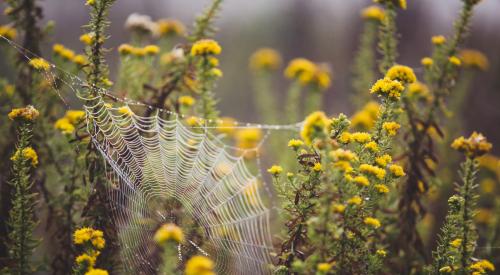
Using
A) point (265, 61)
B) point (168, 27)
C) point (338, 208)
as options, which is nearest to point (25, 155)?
point (338, 208)

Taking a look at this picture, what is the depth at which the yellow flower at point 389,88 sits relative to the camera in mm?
2314

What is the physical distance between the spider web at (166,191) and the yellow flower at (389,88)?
682mm

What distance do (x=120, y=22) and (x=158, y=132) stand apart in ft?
27.6

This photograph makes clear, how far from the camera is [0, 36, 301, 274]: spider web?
109 inches

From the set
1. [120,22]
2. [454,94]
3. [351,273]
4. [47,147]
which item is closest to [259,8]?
[120,22]

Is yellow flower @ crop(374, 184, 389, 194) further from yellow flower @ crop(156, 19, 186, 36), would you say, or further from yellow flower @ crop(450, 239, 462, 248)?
yellow flower @ crop(156, 19, 186, 36)

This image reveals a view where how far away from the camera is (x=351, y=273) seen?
2.18 metres

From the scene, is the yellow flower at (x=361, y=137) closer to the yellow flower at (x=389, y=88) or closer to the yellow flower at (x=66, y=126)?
the yellow flower at (x=389, y=88)

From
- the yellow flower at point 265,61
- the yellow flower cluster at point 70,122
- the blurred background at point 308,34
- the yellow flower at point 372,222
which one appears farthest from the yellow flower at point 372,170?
the blurred background at point 308,34

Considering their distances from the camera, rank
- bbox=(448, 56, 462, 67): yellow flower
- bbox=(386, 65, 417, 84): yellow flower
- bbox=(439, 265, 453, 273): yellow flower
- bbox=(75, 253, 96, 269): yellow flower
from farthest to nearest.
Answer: bbox=(448, 56, 462, 67): yellow flower → bbox=(386, 65, 417, 84): yellow flower → bbox=(439, 265, 453, 273): yellow flower → bbox=(75, 253, 96, 269): yellow flower

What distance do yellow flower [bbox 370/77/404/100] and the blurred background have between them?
4586mm

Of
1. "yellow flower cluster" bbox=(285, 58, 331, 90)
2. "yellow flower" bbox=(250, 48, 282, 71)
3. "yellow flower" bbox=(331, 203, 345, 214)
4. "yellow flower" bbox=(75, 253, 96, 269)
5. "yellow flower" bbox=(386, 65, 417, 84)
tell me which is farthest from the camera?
"yellow flower" bbox=(250, 48, 282, 71)

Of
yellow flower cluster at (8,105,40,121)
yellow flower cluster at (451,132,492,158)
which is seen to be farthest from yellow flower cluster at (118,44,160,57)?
yellow flower cluster at (451,132,492,158)

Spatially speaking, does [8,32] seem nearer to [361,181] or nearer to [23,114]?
[23,114]
